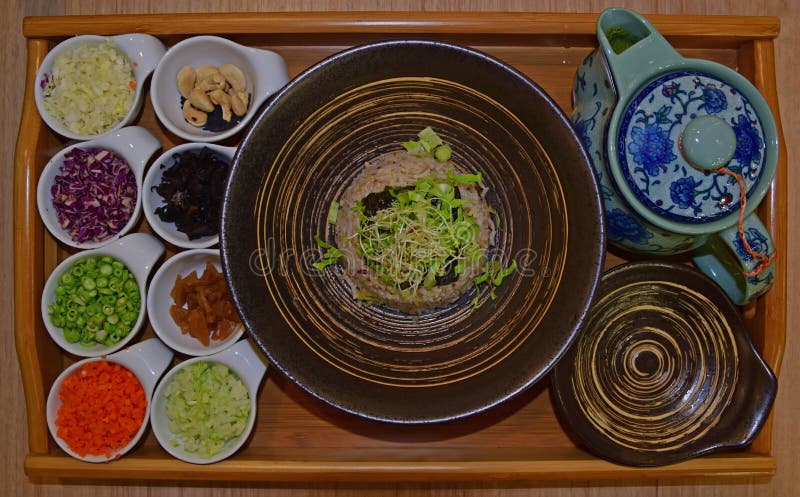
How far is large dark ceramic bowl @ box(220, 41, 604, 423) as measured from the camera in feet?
6.52

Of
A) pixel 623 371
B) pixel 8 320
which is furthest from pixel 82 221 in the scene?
pixel 623 371

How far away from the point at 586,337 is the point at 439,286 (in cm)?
62

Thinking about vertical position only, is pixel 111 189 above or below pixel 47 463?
above

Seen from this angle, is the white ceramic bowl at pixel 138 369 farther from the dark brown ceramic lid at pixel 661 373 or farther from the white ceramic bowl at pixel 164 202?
the dark brown ceramic lid at pixel 661 373

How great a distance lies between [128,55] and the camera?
230cm

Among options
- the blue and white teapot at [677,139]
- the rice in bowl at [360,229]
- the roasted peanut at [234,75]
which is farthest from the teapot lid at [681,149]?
the roasted peanut at [234,75]

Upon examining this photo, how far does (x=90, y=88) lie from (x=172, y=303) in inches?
34.1

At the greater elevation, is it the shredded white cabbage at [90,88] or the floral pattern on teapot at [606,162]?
the shredded white cabbage at [90,88]

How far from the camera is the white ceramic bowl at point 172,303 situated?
2279 millimetres

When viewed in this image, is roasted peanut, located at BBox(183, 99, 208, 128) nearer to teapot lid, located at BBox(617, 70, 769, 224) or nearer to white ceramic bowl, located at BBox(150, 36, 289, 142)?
white ceramic bowl, located at BBox(150, 36, 289, 142)

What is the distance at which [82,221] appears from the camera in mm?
2326

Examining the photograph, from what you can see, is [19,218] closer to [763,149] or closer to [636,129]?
[636,129]

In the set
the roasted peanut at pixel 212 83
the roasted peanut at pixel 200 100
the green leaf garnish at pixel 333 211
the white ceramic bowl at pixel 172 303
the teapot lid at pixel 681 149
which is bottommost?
the white ceramic bowl at pixel 172 303

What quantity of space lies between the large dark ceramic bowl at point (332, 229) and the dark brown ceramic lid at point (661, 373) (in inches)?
10.7
